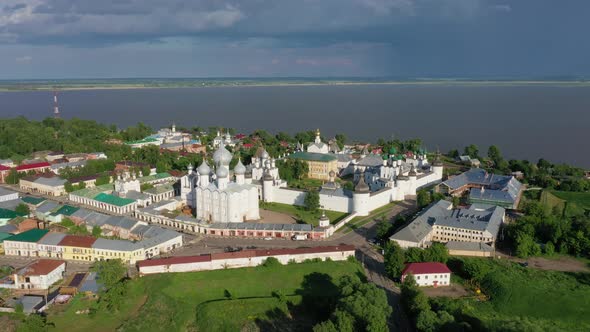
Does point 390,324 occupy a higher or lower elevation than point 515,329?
lower

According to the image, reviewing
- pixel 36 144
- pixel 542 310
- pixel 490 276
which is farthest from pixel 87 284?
pixel 36 144

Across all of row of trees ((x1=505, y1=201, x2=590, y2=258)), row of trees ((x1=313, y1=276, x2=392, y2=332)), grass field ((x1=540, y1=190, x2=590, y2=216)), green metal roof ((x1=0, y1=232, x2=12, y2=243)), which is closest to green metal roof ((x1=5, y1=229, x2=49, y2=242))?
green metal roof ((x1=0, y1=232, x2=12, y2=243))

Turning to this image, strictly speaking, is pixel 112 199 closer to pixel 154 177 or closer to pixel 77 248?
pixel 154 177

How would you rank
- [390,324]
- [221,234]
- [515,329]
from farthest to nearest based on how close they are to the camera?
[221,234] < [390,324] < [515,329]

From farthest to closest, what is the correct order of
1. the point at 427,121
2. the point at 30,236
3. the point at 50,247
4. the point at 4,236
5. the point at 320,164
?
the point at 427,121 → the point at 320,164 → the point at 4,236 → the point at 30,236 → the point at 50,247

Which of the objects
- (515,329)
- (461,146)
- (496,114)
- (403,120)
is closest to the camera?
(515,329)

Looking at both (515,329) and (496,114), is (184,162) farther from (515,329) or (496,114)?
(496,114)

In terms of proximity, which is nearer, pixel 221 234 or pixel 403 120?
pixel 221 234

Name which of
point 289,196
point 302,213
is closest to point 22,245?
point 302,213
